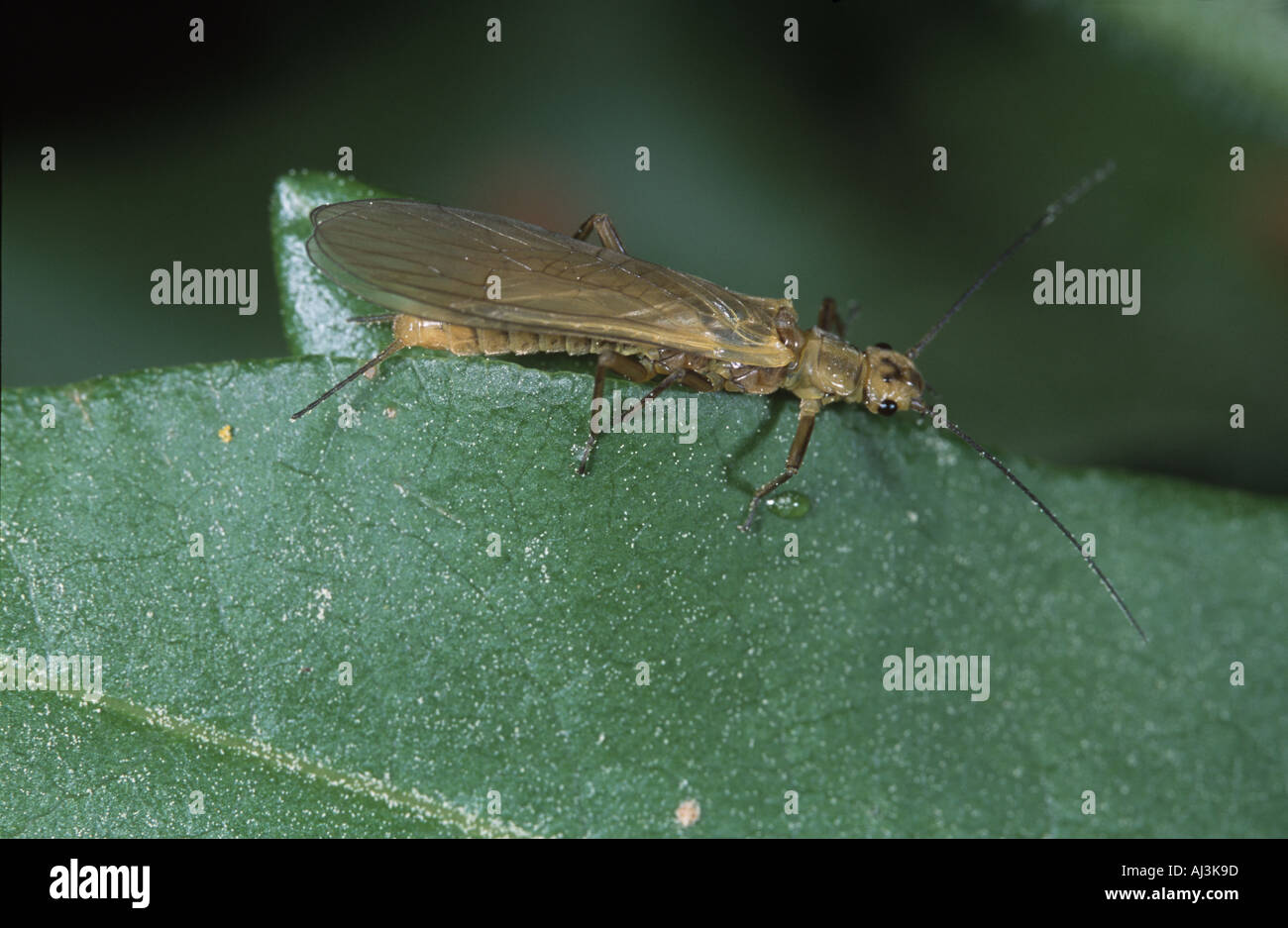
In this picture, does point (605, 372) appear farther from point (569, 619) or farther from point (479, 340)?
point (569, 619)

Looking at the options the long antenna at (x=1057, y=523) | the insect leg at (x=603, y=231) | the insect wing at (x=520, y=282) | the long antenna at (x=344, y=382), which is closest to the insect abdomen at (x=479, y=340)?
the insect wing at (x=520, y=282)

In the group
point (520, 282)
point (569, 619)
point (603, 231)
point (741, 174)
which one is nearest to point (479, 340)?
point (520, 282)

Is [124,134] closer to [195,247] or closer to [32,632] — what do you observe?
[195,247]

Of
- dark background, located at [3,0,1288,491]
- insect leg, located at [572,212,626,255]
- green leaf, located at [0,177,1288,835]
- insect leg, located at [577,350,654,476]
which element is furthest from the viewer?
dark background, located at [3,0,1288,491]

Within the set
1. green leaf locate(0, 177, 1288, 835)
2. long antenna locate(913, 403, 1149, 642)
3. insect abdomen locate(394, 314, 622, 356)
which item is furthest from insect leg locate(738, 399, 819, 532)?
insect abdomen locate(394, 314, 622, 356)

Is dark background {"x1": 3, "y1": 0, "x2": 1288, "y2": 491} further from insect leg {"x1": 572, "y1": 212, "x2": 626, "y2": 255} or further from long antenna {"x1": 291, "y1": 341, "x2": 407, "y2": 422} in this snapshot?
long antenna {"x1": 291, "y1": 341, "x2": 407, "y2": 422}

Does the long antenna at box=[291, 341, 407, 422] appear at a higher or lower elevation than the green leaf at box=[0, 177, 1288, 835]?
higher

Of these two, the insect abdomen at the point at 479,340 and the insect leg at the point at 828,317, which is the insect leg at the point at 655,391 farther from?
the insect leg at the point at 828,317
